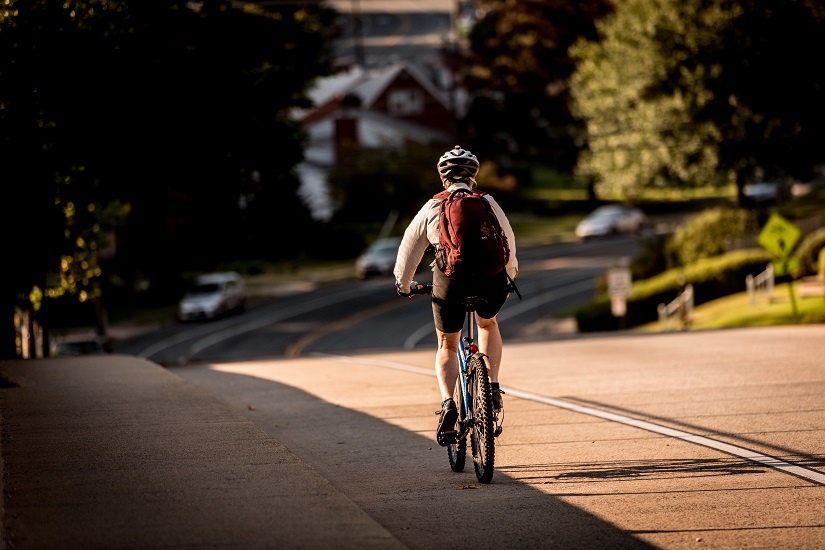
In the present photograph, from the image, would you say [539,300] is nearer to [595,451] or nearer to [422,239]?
[595,451]

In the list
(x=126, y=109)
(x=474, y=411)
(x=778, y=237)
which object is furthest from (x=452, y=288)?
(x=778, y=237)

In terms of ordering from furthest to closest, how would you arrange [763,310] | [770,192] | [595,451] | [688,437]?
[770,192] < [763,310] < [688,437] < [595,451]

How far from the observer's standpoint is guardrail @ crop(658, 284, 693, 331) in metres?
35.8

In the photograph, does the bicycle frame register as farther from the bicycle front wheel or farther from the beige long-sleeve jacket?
the beige long-sleeve jacket

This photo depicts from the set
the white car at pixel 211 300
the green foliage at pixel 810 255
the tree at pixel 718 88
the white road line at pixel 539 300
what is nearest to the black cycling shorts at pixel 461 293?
the green foliage at pixel 810 255

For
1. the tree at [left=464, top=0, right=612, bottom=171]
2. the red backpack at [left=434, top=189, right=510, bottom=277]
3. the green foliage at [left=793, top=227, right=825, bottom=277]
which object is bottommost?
the green foliage at [left=793, top=227, right=825, bottom=277]

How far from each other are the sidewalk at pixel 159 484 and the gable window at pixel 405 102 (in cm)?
8021

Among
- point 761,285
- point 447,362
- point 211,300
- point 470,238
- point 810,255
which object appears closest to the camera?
point 470,238

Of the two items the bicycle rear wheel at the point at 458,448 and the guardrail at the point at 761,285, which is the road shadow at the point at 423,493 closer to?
the bicycle rear wheel at the point at 458,448

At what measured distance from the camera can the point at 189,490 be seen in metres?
7.19

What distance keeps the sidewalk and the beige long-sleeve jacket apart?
1398 mm

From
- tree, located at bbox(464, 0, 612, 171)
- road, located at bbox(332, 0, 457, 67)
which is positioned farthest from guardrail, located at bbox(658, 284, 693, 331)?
road, located at bbox(332, 0, 457, 67)

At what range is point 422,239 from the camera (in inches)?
328

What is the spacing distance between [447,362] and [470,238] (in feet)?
3.41
